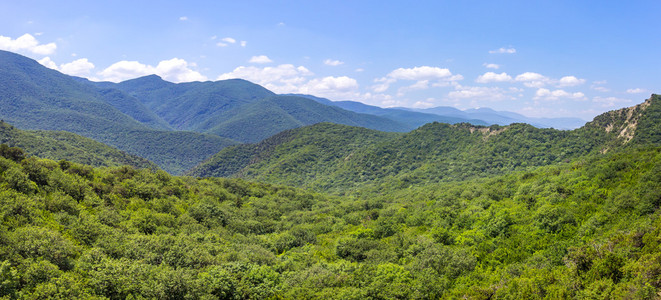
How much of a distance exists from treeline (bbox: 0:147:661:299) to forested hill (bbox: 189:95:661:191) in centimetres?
6460

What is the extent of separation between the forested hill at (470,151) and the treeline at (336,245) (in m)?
64.6

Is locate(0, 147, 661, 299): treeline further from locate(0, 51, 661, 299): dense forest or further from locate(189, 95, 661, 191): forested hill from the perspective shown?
locate(189, 95, 661, 191): forested hill

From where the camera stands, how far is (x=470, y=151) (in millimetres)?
155500

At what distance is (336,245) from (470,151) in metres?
127

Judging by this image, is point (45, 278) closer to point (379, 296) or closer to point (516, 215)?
point (379, 296)

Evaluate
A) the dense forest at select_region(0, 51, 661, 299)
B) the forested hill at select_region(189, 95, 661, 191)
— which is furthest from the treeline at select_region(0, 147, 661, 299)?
the forested hill at select_region(189, 95, 661, 191)

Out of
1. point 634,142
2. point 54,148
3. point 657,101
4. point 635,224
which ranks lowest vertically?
point 54,148

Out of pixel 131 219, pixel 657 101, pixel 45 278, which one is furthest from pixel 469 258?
pixel 657 101

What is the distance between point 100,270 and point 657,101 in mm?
146718

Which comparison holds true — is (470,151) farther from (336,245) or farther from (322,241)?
(336,245)

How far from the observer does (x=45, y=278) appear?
25828mm

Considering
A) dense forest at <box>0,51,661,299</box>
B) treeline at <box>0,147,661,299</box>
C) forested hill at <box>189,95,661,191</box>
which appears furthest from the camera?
forested hill at <box>189,95,661,191</box>

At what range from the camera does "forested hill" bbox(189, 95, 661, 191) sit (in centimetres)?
10638

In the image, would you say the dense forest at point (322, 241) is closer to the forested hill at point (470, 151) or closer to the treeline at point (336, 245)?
the treeline at point (336, 245)
